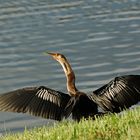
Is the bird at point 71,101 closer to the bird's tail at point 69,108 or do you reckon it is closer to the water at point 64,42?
the bird's tail at point 69,108

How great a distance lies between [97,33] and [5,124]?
34.7ft

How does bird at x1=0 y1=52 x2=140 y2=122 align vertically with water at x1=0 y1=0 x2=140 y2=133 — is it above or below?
above

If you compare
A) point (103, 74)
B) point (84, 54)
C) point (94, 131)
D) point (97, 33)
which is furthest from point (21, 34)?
point (94, 131)

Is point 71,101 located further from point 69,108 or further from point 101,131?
point 101,131

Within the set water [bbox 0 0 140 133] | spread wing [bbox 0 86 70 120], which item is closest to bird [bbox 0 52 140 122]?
spread wing [bbox 0 86 70 120]

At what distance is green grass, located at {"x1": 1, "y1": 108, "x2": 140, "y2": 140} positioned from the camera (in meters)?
7.05

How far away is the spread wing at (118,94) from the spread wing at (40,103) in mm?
496

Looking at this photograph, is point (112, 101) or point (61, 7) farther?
point (61, 7)

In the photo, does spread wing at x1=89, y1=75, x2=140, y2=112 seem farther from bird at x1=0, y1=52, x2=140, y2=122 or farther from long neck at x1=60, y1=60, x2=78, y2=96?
long neck at x1=60, y1=60, x2=78, y2=96

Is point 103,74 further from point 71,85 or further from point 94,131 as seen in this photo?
point 94,131

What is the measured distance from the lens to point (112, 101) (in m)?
9.31

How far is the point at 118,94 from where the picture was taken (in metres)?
9.36

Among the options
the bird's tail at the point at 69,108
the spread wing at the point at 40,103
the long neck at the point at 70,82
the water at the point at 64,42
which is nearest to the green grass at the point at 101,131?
the bird's tail at the point at 69,108

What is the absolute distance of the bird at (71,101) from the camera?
9.17 metres
